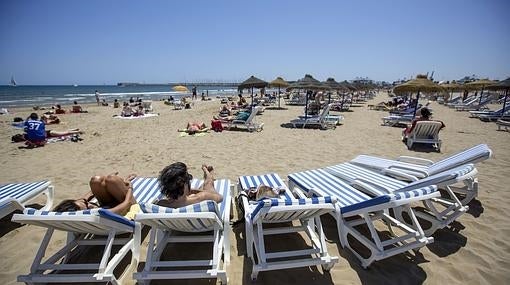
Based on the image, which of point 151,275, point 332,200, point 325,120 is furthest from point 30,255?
point 325,120

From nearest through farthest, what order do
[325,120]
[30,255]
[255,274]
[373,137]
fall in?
[255,274], [30,255], [373,137], [325,120]

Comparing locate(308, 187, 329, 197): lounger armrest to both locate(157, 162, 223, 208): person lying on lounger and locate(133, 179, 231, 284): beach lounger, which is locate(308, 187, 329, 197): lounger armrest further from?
locate(157, 162, 223, 208): person lying on lounger

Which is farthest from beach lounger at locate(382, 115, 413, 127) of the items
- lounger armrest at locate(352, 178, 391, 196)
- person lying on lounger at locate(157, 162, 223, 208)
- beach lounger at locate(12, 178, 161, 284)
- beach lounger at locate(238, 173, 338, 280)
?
beach lounger at locate(12, 178, 161, 284)

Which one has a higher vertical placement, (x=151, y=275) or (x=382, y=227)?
(x=151, y=275)

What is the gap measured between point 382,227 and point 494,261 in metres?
1.00

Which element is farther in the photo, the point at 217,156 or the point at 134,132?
the point at 134,132

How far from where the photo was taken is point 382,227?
305 cm

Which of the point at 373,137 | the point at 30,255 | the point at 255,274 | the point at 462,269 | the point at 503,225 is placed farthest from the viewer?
the point at 373,137

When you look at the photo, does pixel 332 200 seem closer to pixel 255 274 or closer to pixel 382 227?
pixel 255 274

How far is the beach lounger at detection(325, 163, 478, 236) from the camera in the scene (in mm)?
2650

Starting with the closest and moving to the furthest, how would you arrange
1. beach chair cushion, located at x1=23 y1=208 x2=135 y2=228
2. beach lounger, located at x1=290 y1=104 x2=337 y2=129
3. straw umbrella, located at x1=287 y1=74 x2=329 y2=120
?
beach chair cushion, located at x1=23 y1=208 x2=135 y2=228 < beach lounger, located at x1=290 y1=104 x2=337 y2=129 < straw umbrella, located at x1=287 y1=74 x2=329 y2=120

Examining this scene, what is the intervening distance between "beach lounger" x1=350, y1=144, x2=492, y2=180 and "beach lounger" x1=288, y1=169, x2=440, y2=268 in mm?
816

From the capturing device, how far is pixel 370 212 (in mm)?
2816

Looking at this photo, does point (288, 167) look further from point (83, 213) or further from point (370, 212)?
point (83, 213)
